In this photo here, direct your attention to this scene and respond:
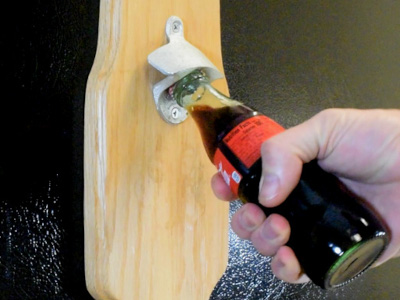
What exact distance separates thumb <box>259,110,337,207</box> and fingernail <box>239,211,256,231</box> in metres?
0.05

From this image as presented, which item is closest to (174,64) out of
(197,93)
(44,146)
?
(197,93)

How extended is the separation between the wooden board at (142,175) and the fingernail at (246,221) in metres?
0.11

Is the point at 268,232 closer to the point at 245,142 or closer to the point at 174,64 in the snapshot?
the point at 245,142

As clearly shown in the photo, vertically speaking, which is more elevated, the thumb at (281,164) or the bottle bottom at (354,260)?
the thumb at (281,164)

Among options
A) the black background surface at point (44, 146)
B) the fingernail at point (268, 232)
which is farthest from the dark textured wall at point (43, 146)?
the fingernail at point (268, 232)

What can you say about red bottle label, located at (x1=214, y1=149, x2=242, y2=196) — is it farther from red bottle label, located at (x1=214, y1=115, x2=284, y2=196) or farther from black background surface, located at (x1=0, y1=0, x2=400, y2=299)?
black background surface, located at (x1=0, y1=0, x2=400, y2=299)

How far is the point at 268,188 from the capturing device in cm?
36

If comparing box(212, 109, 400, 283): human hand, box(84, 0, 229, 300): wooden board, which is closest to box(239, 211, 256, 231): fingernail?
box(212, 109, 400, 283): human hand

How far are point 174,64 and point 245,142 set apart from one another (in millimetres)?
120

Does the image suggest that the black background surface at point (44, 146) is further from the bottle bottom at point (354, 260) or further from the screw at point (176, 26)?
the bottle bottom at point (354, 260)

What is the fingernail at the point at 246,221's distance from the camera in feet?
1.36

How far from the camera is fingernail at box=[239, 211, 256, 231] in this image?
1.36 ft

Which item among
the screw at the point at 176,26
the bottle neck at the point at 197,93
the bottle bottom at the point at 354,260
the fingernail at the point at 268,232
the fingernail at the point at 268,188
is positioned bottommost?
the bottle bottom at the point at 354,260

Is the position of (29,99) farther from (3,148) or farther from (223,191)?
(223,191)
